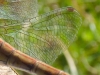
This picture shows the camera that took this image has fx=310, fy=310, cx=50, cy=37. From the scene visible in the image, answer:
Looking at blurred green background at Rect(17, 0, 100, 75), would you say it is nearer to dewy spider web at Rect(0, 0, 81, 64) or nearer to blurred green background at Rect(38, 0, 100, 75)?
blurred green background at Rect(38, 0, 100, 75)

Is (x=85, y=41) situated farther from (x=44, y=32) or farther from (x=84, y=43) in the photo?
(x=44, y=32)

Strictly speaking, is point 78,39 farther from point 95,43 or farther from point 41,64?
point 41,64

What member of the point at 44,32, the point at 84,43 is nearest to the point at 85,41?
the point at 84,43

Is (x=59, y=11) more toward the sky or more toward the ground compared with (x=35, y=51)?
more toward the sky

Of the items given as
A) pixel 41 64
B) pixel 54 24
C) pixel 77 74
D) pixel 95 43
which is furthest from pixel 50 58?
pixel 95 43

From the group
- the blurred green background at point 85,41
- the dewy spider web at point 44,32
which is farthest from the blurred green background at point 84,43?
the dewy spider web at point 44,32

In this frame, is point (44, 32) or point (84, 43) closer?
point (44, 32)

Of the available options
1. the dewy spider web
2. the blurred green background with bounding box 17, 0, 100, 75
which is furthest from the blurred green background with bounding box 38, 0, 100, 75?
the dewy spider web
